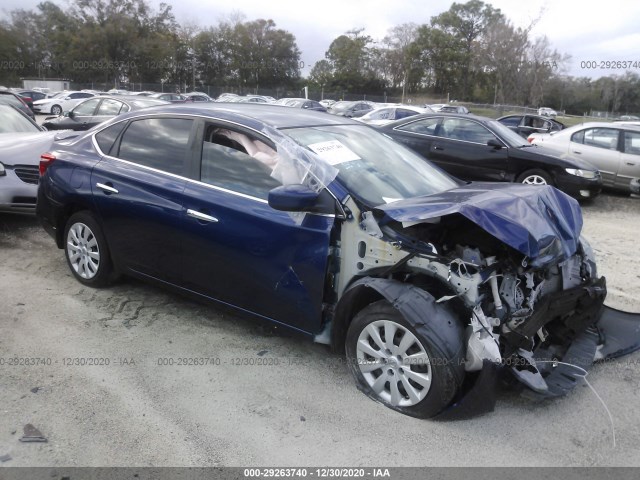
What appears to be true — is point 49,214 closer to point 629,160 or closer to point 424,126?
point 424,126


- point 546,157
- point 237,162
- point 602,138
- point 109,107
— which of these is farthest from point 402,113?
point 237,162

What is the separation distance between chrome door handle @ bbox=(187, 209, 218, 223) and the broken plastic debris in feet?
5.21

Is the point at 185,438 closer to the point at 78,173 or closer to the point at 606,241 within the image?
the point at 78,173

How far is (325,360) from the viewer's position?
3.62 m

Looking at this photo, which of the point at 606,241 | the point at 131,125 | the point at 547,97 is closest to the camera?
the point at 131,125

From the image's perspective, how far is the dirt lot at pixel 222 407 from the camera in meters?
2.69

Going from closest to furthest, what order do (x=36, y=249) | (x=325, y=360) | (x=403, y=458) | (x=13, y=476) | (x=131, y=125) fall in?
(x=13, y=476) < (x=403, y=458) < (x=325, y=360) < (x=131, y=125) < (x=36, y=249)

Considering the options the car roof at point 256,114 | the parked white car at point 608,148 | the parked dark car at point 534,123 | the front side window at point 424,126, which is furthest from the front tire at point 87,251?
the parked dark car at point 534,123

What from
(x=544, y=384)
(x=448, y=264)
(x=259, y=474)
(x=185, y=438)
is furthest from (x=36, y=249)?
(x=544, y=384)

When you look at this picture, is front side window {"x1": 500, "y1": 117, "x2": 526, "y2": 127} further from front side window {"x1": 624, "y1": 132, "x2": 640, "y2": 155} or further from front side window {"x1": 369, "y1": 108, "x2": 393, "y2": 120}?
front side window {"x1": 624, "y1": 132, "x2": 640, "y2": 155}

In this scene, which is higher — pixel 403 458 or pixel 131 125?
pixel 131 125

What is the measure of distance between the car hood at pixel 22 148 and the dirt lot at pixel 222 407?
243 cm

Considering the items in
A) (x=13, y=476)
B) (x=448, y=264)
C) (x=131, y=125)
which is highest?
(x=131, y=125)

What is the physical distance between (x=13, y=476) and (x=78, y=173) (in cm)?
267
